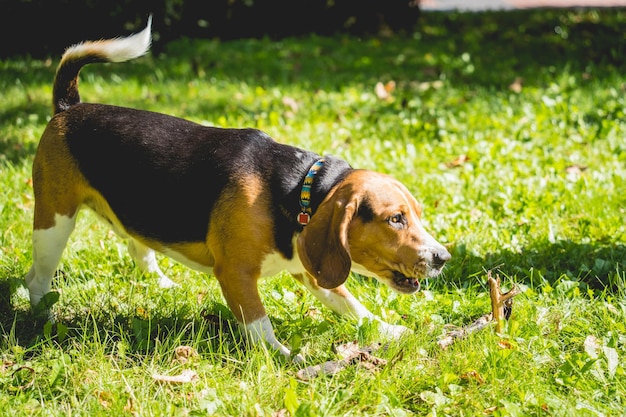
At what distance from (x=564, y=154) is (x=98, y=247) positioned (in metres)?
4.05

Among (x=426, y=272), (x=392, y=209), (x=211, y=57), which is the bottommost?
(x=211, y=57)

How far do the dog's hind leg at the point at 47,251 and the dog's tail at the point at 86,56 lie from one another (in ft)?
2.44

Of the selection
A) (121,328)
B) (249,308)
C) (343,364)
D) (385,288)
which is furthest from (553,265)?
(121,328)

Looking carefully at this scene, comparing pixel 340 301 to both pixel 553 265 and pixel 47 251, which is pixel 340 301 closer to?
pixel 553 265

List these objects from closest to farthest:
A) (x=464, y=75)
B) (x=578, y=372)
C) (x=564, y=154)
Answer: (x=578, y=372), (x=564, y=154), (x=464, y=75)

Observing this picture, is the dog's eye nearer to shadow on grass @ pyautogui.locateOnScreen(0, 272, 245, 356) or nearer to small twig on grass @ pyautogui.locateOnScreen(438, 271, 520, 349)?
small twig on grass @ pyautogui.locateOnScreen(438, 271, 520, 349)

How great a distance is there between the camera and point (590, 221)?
5.20 m

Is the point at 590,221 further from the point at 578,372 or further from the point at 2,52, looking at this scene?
the point at 2,52

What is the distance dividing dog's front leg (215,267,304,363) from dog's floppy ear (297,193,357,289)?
38 centimetres

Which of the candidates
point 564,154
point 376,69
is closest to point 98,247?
point 564,154

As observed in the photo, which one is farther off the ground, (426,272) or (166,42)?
(426,272)

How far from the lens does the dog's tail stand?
4.18 meters

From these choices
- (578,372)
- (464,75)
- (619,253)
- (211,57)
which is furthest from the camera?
(211,57)

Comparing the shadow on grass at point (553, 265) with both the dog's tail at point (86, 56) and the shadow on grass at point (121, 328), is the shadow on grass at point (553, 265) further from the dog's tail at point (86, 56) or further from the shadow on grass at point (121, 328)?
the dog's tail at point (86, 56)
